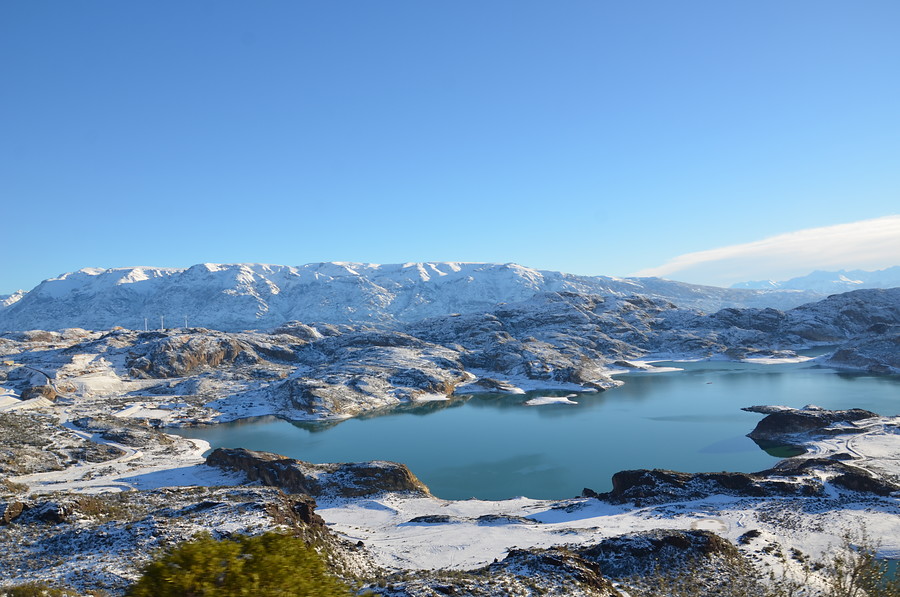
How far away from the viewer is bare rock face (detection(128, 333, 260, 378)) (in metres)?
118

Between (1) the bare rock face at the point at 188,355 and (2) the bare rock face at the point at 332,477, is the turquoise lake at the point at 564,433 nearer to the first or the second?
(2) the bare rock face at the point at 332,477

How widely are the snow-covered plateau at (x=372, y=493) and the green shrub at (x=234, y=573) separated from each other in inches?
456

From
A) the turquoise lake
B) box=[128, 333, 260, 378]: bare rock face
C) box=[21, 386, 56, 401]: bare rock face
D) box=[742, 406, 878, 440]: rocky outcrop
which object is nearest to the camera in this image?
the turquoise lake

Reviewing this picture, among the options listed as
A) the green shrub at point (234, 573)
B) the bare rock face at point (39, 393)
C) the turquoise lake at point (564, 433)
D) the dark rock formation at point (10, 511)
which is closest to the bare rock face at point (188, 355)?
the bare rock face at point (39, 393)

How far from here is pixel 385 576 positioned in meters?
25.5

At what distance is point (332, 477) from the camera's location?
46.8m

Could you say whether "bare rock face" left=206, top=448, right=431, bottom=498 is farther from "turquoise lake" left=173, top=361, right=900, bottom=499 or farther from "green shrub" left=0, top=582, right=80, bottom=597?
"green shrub" left=0, top=582, right=80, bottom=597

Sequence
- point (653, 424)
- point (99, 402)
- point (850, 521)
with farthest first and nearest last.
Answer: point (99, 402) < point (653, 424) < point (850, 521)

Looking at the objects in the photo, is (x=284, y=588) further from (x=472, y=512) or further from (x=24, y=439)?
(x=24, y=439)

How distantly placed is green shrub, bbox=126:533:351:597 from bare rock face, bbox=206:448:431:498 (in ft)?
128

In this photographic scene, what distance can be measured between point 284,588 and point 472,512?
115 ft

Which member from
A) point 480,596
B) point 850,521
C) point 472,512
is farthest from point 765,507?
point 480,596

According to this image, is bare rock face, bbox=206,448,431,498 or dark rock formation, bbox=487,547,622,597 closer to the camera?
dark rock formation, bbox=487,547,622,597

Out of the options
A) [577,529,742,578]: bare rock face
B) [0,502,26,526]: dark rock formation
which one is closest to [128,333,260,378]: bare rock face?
[0,502,26,526]: dark rock formation
